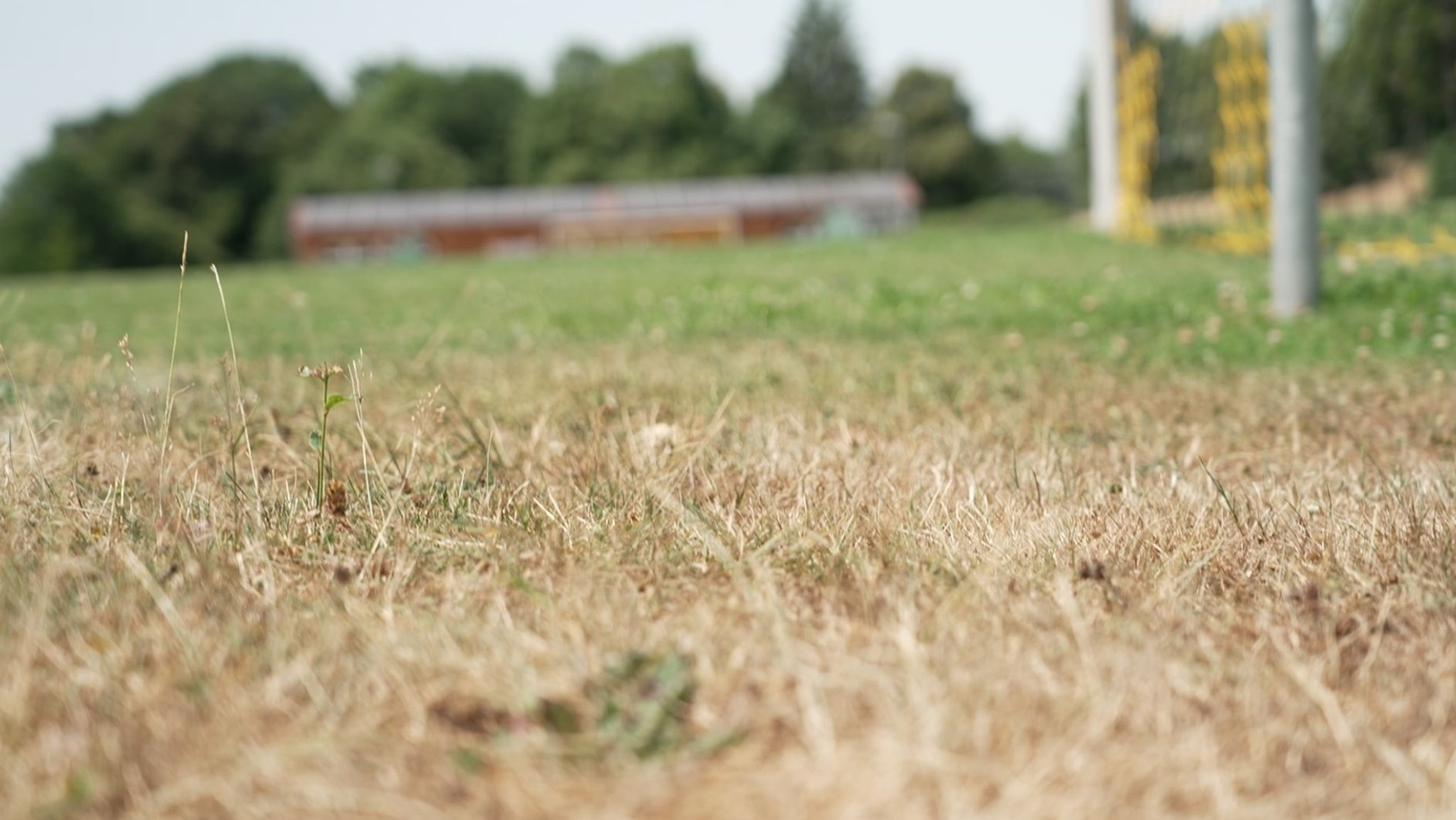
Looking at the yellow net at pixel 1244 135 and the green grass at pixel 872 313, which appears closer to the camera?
the green grass at pixel 872 313

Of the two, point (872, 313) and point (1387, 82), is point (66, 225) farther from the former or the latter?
point (872, 313)

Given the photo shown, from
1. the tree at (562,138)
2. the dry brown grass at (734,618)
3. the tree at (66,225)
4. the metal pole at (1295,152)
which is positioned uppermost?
the tree at (562,138)

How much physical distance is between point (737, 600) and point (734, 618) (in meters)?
0.07

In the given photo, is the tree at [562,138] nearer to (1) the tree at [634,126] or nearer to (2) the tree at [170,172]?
(1) the tree at [634,126]

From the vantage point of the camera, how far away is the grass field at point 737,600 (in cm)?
135

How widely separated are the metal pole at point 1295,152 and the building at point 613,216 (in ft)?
146

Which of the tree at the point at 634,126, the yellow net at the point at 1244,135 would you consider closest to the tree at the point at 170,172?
the tree at the point at 634,126

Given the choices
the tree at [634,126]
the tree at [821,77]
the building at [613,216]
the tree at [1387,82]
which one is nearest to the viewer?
the tree at [1387,82]

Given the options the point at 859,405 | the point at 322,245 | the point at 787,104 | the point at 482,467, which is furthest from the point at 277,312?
the point at 787,104

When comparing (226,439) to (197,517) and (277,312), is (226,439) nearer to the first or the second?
(197,517)

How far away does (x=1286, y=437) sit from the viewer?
337cm

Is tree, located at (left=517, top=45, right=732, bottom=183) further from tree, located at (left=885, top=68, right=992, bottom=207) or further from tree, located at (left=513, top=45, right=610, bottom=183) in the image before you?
tree, located at (left=885, top=68, right=992, bottom=207)

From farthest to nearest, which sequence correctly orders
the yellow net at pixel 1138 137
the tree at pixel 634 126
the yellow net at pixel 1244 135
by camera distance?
1. the tree at pixel 634 126
2. the yellow net at pixel 1138 137
3. the yellow net at pixel 1244 135

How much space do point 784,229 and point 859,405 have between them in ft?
164
